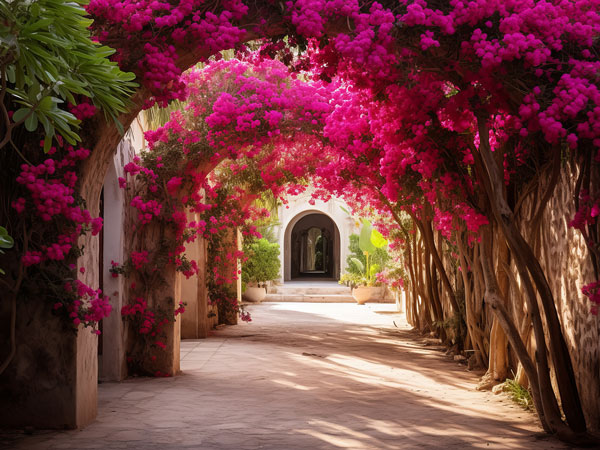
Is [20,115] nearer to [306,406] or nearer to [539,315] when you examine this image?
[539,315]

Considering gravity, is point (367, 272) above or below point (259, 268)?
below

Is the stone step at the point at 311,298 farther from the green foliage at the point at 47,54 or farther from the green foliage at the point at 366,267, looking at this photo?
the green foliage at the point at 47,54

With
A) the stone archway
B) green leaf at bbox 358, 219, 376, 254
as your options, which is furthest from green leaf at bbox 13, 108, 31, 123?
the stone archway

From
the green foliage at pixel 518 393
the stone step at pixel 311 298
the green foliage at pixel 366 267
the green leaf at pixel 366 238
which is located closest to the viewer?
the green foliage at pixel 518 393

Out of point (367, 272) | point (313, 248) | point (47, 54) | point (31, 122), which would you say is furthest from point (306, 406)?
point (313, 248)

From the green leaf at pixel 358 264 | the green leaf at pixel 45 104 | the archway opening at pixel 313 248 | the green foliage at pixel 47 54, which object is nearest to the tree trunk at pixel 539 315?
the green foliage at pixel 47 54

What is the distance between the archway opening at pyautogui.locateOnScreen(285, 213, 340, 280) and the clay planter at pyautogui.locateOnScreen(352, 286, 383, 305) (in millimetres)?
6281

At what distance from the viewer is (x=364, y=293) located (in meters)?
20.0

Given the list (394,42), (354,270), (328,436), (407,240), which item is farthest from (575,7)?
(354,270)

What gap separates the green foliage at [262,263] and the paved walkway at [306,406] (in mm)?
10400

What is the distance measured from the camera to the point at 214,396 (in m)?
6.23

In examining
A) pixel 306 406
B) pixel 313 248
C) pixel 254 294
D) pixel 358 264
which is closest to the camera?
pixel 306 406

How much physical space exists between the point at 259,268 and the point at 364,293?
11.8 feet

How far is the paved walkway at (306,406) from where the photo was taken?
4.46 m
